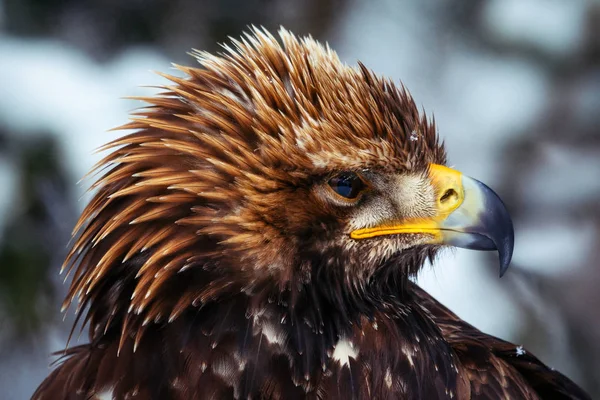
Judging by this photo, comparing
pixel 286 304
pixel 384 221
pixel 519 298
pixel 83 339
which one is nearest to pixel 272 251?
pixel 286 304

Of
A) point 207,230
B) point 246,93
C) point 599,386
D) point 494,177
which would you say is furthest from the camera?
point 494,177

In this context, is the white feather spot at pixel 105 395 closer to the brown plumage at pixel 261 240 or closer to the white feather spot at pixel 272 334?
the brown plumage at pixel 261 240

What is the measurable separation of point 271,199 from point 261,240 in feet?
0.33

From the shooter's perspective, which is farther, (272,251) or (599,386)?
(599,386)

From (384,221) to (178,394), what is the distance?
2.17 ft

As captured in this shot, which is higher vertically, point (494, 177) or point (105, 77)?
point (105, 77)

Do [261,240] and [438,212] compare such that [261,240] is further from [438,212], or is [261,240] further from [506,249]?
[506,249]

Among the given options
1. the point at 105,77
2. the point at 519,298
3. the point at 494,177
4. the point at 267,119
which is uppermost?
the point at 105,77

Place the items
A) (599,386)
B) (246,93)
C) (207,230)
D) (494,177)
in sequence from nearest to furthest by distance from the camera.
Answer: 1. (207,230)
2. (246,93)
3. (599,386)
4. (494,177)

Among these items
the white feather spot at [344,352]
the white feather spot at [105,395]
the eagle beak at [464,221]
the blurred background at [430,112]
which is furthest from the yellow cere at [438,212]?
the blurred background at [430,112]

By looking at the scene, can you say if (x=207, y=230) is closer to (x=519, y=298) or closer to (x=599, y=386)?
(x=519, y=298)

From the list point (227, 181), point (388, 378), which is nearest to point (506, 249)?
point (388, 378)

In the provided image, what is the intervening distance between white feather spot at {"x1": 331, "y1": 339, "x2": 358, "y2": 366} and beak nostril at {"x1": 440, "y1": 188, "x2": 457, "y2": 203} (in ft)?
1.45

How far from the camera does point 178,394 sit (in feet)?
5.84
